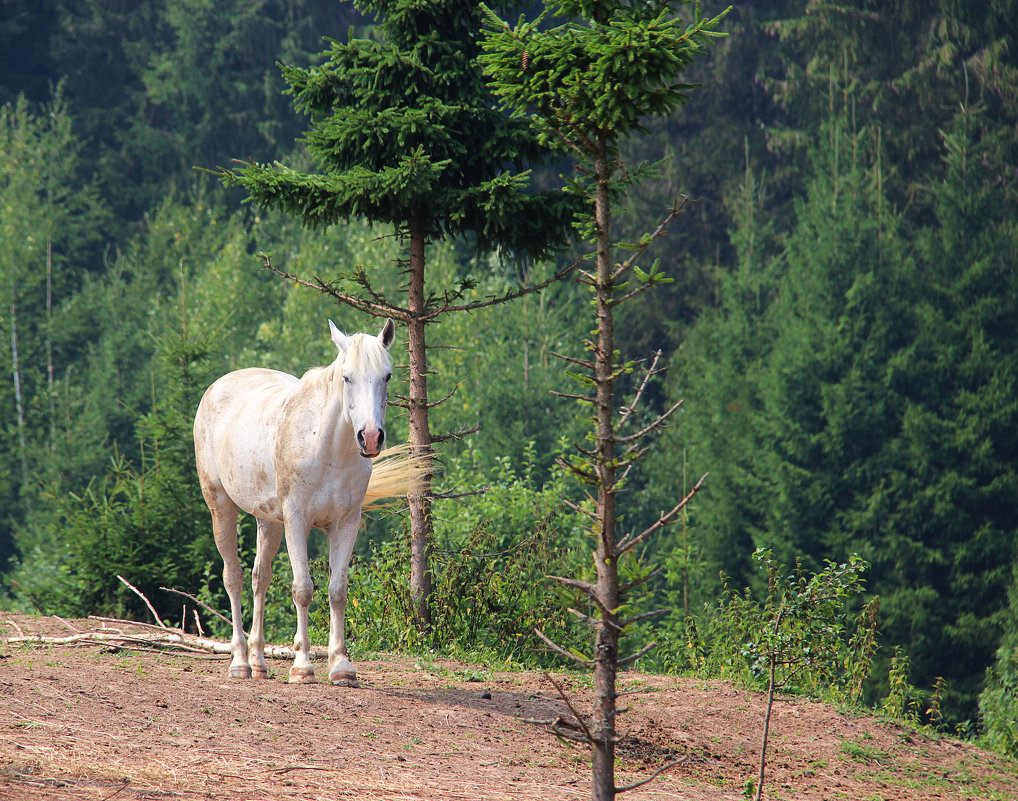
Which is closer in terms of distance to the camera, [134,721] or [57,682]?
[134,721]

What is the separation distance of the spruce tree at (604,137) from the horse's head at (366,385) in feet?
8.38

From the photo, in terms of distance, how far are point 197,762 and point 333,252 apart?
2753cm

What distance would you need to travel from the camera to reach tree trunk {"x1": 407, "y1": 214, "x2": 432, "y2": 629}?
10359mm

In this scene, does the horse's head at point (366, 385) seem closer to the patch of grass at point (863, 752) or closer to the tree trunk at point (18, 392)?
the patch of grass at point (863, 752)

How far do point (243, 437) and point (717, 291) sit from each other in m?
29.0

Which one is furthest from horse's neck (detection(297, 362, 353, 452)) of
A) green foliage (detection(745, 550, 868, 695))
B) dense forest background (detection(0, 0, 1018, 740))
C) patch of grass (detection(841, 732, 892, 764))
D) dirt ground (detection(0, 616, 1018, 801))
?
dense forest background (detection(0, 0, 1018, 740))

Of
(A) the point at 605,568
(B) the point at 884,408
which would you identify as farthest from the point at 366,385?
(B) the point at 884,408

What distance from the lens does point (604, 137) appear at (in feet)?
15.8

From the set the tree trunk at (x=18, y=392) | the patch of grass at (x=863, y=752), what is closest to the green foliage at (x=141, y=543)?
the patch of grass at (x=863, y=752)

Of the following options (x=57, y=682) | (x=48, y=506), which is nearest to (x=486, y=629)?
(x=57, y=682)

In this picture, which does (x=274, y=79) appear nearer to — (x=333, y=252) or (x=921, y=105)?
(x=333, y=252)

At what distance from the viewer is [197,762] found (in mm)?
5609

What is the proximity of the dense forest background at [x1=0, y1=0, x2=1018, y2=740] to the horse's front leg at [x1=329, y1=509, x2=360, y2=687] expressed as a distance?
41.5ft

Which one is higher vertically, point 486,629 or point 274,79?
point 274,79
